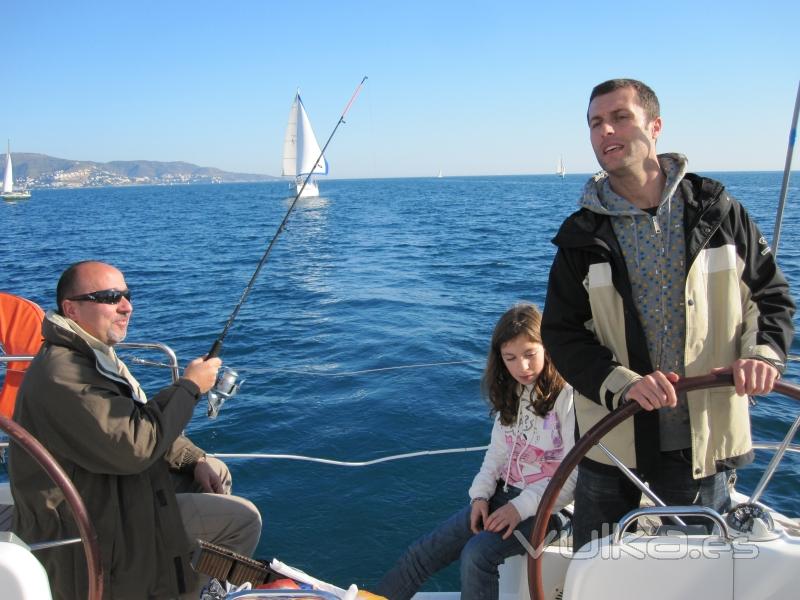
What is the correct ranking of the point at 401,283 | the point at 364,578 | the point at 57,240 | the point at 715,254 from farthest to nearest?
the point at 57,240 → the point at 401,283 → the point at 364,578 → the point at 715,254

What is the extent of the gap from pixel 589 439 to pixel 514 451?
95 centimetres

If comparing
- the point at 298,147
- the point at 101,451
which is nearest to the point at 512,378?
the point at 101,451

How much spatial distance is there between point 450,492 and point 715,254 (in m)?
2.95

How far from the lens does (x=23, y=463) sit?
2.04 metres

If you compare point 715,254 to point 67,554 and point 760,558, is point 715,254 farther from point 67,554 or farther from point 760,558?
point 67,554

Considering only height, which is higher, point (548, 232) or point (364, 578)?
point (548, 232)

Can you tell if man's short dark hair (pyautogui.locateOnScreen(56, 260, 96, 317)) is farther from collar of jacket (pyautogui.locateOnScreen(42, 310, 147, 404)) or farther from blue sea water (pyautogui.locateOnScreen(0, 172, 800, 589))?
blue sea water (pyautogui.locateOnScreen(0, 172, 800, 589))

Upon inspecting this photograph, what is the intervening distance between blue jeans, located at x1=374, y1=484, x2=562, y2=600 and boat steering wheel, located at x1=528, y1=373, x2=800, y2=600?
612 millimetres

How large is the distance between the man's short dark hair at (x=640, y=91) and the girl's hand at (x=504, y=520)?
4.75 ft

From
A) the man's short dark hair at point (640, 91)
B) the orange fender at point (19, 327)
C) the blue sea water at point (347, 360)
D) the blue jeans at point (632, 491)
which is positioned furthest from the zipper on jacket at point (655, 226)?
the orange fender at point (19, 327)

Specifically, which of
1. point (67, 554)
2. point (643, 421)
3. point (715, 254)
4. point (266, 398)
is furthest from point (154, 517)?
point (266, 398)

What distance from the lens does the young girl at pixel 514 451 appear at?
8.21 feet

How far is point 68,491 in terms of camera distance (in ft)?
5.53

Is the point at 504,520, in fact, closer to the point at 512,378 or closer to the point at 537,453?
the point at 537,453
